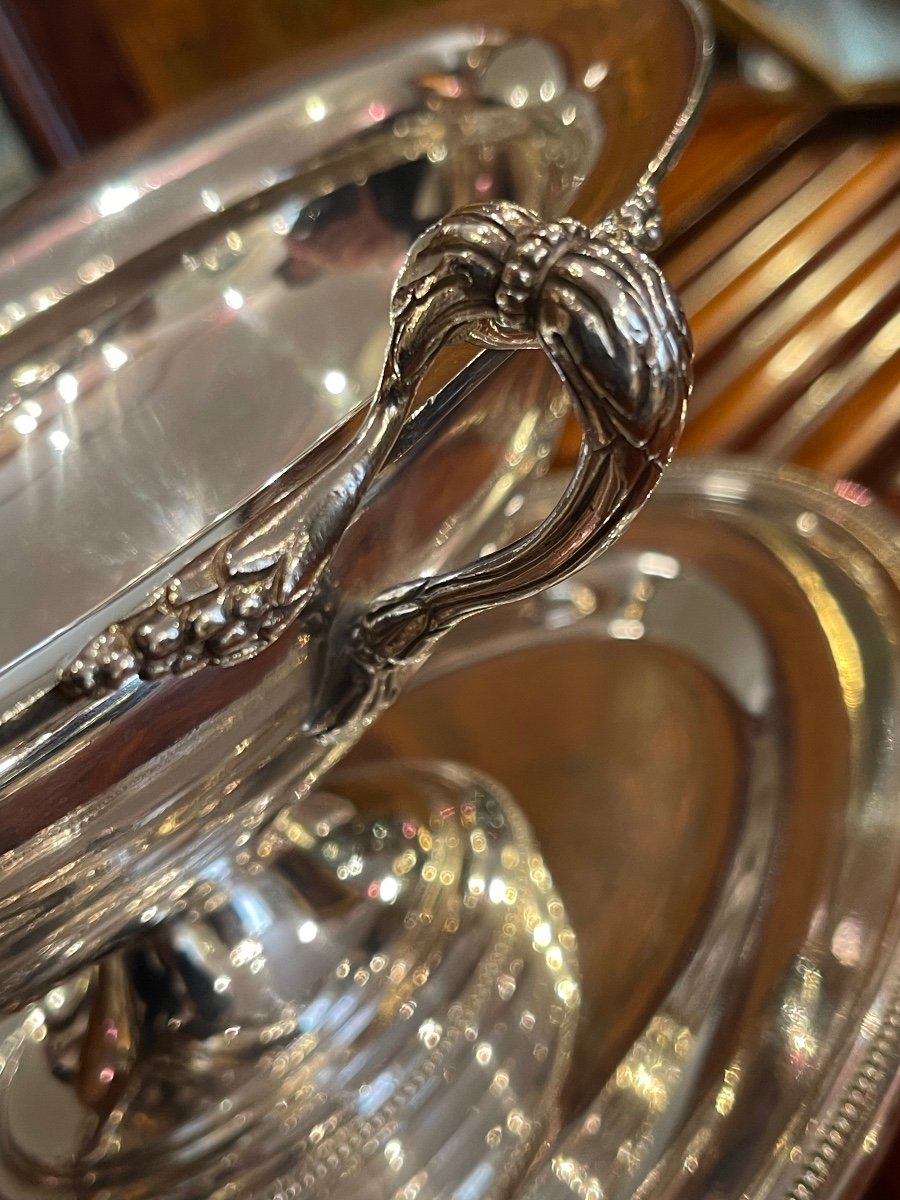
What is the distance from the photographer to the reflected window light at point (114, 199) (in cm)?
46

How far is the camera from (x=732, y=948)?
300 millimetres

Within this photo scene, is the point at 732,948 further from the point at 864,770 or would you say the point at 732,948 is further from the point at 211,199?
the point at 211,199

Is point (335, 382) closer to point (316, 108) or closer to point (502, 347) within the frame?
point (316, 108)

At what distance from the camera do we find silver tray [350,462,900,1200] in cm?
26

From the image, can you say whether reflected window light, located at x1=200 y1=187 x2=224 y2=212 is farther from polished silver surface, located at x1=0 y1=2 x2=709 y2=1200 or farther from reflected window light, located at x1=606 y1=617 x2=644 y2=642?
reflected window light, located at x1=606 y1=617 x2=644 y2=642

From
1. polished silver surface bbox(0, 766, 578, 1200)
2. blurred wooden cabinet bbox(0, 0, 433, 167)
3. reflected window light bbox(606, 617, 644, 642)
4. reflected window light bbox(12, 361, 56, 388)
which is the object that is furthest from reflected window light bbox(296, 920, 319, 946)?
blurred wooden cabinet bbox(0, 0, 433, 167)

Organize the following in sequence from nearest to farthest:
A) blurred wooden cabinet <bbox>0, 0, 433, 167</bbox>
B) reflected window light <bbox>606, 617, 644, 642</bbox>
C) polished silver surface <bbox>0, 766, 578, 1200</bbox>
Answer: polished silver surface <bbox>0, 766, 578, 1200</bbox>
reflected window light <bbox>606, 617, 644, 642</bbox>
blurred wooden cabinet <bbox>0, 0, 433, 167</bbox>

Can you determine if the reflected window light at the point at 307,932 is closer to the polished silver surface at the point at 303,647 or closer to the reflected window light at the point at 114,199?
the polished silver surface at the point at 303,647

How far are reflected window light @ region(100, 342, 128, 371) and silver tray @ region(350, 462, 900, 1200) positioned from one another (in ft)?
0.63

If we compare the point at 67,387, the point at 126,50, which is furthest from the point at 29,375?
the point at 126,50

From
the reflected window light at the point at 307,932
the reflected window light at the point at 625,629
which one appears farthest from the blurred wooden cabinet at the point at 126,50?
the reflected window light at the point at 307,932

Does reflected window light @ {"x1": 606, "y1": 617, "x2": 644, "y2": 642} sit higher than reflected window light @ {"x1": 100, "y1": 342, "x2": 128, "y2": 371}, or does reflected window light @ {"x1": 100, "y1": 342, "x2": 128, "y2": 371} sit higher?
reflected window light @ {"x1": 100, "y1": 342, "x2": 128, "y2": 371}

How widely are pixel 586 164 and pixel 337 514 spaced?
180mm

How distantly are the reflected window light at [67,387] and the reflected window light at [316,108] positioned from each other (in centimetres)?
15
